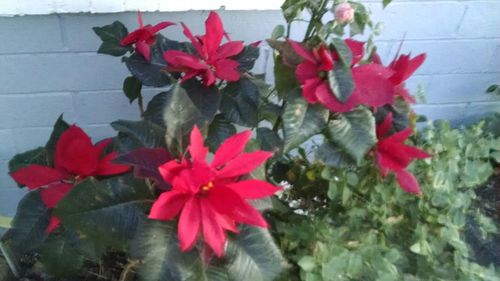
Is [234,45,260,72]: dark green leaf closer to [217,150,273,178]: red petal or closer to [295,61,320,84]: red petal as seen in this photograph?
[295,61,320,84]: red petal

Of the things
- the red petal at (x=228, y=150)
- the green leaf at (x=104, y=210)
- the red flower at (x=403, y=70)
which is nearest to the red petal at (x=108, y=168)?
the green leaf at (x=104, y=210)

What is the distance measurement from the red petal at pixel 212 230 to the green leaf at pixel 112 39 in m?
0.56

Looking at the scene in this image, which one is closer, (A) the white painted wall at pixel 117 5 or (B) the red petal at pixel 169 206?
(B) the red petal at pixel 169 206

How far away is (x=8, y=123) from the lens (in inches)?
60.8

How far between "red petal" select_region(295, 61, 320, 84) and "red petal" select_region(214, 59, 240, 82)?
16cm

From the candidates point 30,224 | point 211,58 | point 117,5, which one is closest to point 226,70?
point 211,58

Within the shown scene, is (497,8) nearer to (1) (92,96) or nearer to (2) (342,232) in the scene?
(2) (342,232)

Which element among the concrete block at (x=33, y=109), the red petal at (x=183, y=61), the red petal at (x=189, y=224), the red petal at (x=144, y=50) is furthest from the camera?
the concrete block at (x=33, y=109)

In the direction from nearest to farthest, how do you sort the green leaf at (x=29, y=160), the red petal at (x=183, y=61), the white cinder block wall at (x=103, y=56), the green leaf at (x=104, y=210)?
the green leaf at (x=104, y=210) < the red petal at (x=183, y=61) < the green leaf at (x=29, y=160) < the white cinder block wall at (x=103, y=56)

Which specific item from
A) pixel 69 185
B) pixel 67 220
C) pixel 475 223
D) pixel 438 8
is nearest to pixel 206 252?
pixel 67 220

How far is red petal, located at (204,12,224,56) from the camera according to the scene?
3.55 feet

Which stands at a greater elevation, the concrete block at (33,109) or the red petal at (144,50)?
the red petal at (144,50)

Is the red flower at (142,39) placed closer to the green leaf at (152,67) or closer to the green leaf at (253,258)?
the green leaf at (152,67)

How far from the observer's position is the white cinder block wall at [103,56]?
1.36 m
